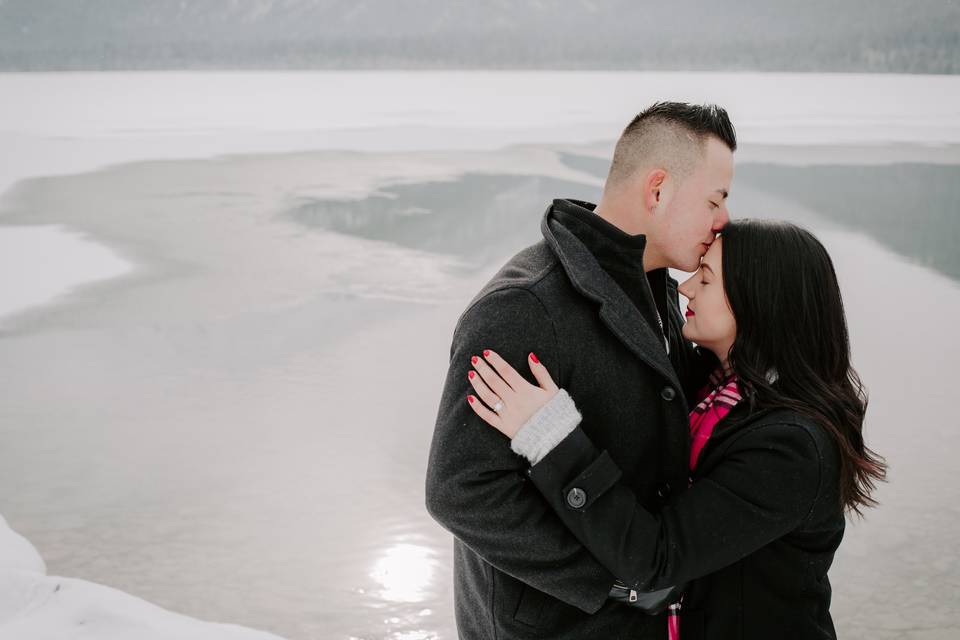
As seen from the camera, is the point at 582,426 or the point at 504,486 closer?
the point at 504,486

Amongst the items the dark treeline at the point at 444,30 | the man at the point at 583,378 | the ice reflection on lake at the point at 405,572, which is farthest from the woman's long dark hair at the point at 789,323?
the dark treeline at the point at 444,30

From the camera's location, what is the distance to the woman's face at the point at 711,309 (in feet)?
6.20

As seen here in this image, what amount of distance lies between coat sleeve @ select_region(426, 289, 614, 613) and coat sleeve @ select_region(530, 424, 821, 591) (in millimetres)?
46

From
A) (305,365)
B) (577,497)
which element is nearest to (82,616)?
(577,497)

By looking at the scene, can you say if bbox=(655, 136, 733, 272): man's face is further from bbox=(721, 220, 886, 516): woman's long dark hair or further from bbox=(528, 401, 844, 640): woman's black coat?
bbox=(528, 401, 844, 640): woman's black coat

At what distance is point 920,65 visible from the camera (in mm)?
85062

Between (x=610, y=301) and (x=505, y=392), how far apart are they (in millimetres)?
255

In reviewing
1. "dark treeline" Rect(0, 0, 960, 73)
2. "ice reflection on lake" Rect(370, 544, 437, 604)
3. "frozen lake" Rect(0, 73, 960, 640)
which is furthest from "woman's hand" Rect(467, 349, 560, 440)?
"dark treeline" Rect(0, 0, 960, 73)

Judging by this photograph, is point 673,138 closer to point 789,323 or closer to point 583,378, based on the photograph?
point 789,323

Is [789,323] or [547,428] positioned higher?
[789,323]

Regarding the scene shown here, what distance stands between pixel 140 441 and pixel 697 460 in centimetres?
372

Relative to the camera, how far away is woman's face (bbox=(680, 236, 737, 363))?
6.20 ft

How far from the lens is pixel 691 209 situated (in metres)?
1.92

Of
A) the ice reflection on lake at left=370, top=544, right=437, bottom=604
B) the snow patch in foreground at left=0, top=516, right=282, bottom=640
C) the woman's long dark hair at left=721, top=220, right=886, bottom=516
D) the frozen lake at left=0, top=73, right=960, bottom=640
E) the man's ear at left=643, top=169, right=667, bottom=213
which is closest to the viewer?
the woman's long dark hair at left=721, top=220, right=886, bottom=516
